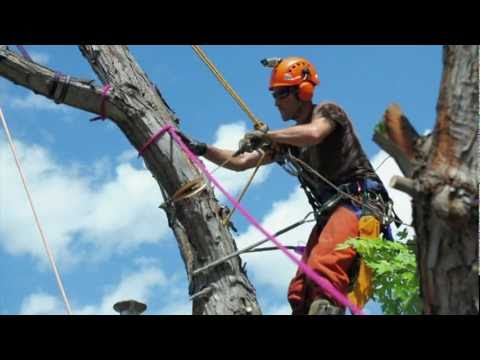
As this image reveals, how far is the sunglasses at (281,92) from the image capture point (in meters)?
6.53

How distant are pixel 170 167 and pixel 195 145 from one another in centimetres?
42

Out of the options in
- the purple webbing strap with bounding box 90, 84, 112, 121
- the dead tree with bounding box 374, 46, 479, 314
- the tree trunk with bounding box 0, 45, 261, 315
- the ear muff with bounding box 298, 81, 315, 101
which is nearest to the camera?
the dead tree with bounding box 374, 46, 479, 314

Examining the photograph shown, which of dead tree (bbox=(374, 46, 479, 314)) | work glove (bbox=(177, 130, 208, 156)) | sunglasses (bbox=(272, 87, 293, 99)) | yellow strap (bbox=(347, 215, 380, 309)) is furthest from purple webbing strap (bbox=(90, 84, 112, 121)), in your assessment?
dead tree (bbox=(374, 46, 479, 314))

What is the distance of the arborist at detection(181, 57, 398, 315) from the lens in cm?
596

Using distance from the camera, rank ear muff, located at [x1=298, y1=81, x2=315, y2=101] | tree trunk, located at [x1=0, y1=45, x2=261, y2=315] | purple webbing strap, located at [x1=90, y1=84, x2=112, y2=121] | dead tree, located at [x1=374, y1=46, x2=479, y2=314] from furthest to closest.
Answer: ear muff, located at [x1=298, y1=81, x2=315, y2=101], purple webbing strap, located at [x1=90, y1=84, x2=112, y2=121], tree trunk, located at [x1=0, y1=45, x2=261, y2=315], dead tree, located at [x1=374, y1=46, x2=479, y2=314]

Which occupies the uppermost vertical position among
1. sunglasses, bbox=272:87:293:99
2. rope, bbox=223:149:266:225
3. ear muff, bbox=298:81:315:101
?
sunglasses, bbox=272:87:293:99

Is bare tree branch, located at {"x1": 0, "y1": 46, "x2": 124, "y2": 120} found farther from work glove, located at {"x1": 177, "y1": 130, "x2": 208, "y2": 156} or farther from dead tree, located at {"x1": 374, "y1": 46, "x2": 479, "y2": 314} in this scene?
dead tree, located at {"x1": 374, "y1": 46, "x2": 479, "y2": 314}

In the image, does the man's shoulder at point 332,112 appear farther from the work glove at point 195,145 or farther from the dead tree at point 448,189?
the dead tree at point 448,189

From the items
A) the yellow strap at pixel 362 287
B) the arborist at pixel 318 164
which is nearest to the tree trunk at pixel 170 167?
the arborist at pixel 318 164

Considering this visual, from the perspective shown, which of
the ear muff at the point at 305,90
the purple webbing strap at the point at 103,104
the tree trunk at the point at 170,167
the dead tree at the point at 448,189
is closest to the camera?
the dead tree at the point at 448,189

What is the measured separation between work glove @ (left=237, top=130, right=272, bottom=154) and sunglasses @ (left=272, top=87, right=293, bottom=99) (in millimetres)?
644

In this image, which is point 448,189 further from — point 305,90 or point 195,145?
point 305,90
